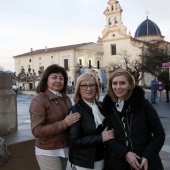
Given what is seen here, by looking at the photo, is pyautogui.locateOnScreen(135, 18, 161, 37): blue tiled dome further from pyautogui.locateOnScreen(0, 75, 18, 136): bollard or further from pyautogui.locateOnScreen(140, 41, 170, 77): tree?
pyautogui.locateOnScreen(0, 75, 18, 136): bollard

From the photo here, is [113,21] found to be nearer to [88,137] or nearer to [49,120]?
[49,120]

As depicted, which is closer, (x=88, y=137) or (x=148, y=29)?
(x=88, y=137)

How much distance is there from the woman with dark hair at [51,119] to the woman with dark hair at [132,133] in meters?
0.38

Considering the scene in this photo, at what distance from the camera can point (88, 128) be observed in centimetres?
271

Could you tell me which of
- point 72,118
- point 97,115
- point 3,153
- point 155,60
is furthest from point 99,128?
point 155,60

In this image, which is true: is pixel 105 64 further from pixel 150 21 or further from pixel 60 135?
pixel 60 135

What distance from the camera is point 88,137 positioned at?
2.66 m

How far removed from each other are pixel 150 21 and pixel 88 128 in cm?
7846

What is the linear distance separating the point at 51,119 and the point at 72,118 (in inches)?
11.4

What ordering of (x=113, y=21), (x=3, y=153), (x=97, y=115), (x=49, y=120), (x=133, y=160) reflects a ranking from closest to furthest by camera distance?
(x=133, y=160) < (x=97, y=115) < (x=49, y=120) < (x=3, y=153) < (x=113, y=21)

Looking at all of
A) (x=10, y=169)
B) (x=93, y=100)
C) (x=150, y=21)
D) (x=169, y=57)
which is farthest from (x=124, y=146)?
(x=150, y=21)

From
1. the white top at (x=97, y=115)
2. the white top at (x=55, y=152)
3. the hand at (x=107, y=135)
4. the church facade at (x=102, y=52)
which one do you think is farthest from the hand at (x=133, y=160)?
the church facade at (x=102, y=52)

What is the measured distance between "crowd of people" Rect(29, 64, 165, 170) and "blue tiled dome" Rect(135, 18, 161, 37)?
74.8m

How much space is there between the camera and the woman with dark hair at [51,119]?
2.79 meters
